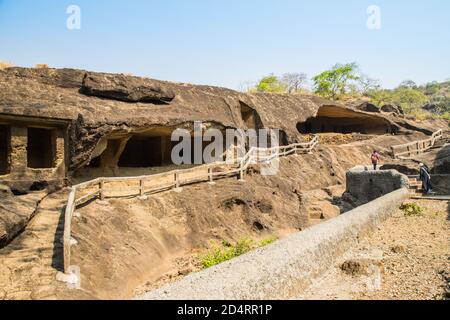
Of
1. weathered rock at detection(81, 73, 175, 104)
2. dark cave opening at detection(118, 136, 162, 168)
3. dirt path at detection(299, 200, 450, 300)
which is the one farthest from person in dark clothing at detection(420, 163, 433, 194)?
dark cave opening at detection(118, 136, 162, 168)

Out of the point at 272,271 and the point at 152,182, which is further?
the point at 152,182

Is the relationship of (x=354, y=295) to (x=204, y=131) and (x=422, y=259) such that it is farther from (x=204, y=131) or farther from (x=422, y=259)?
(x=204, y=131)

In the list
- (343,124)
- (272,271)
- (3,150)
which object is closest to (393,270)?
(272,271)

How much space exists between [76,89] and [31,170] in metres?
4.77

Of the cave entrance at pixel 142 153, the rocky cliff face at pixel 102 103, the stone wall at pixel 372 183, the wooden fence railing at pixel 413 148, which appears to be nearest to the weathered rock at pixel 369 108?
the wooden fence railing at pixel 413 148

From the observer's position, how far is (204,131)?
1983 cm

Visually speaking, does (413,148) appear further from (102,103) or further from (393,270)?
(393,270)

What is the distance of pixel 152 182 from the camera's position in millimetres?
15867

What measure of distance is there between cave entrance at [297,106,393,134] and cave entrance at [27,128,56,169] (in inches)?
1054

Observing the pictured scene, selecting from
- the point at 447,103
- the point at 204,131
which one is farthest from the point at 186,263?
the point at 447,103

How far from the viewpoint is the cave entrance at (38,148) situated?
1577cm

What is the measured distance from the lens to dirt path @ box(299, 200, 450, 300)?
5.48 metres

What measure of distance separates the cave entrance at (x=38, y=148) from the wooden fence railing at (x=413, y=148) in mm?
24795

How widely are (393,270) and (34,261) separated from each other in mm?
7478
